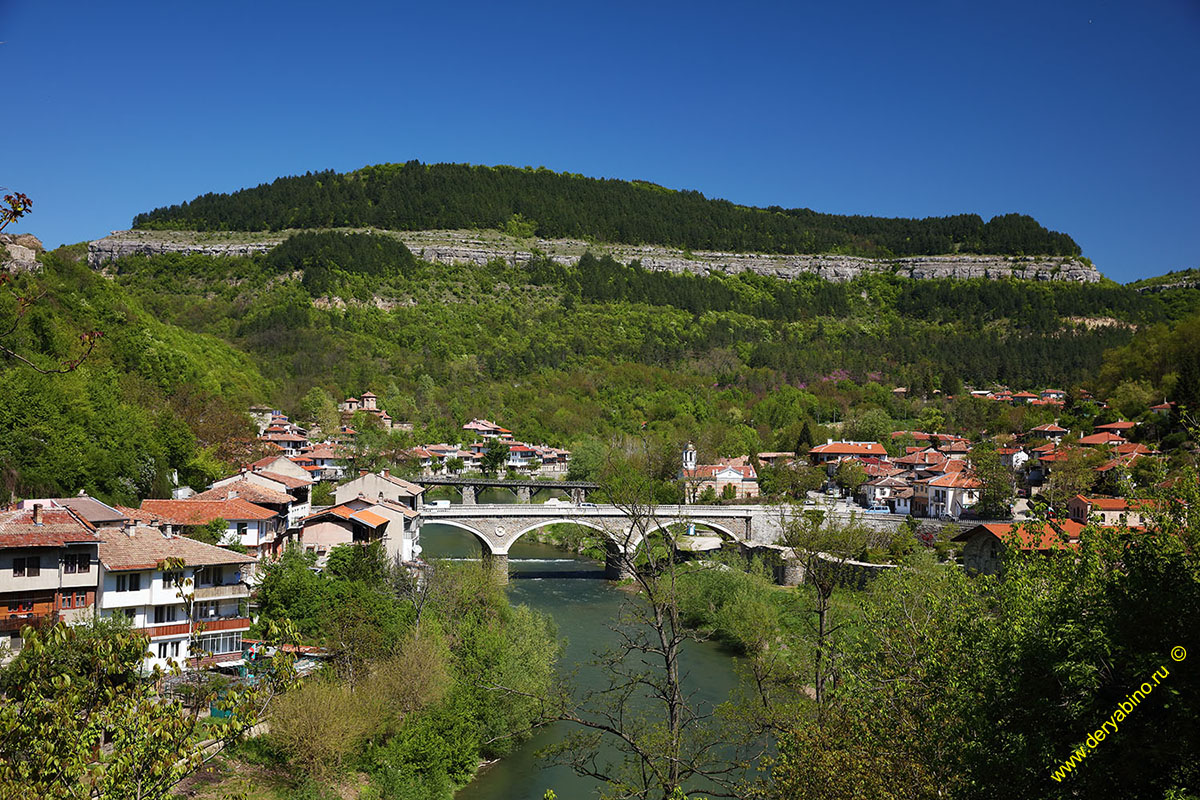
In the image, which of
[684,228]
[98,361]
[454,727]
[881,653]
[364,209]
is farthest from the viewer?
[684,228]

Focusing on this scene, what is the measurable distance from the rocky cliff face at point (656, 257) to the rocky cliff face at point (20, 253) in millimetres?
70064

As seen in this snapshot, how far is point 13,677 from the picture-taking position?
17.1 ft

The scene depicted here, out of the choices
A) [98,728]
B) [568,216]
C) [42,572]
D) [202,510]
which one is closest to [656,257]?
[568,216]

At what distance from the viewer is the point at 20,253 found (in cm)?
4350

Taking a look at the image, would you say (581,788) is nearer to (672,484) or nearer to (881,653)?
(881,653)

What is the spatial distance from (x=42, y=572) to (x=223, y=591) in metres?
3.67

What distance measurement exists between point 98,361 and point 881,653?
35891 millimetres

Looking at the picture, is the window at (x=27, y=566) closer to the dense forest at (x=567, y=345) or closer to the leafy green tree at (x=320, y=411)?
the dense forest at (x=567, y=345)

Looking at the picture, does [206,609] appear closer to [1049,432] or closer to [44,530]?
[44,530]

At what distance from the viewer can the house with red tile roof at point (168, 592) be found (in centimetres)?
1936

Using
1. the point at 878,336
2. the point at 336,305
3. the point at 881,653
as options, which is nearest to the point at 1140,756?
the point at 881,653

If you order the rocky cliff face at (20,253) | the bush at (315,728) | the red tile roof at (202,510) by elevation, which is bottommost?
the bush at (315,728)

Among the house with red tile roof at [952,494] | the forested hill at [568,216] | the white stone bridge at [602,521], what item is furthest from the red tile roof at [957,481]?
the forested hill at [568,216]

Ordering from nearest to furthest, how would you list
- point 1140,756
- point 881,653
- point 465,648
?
point 1140,756
point 881,653
point 465,648
